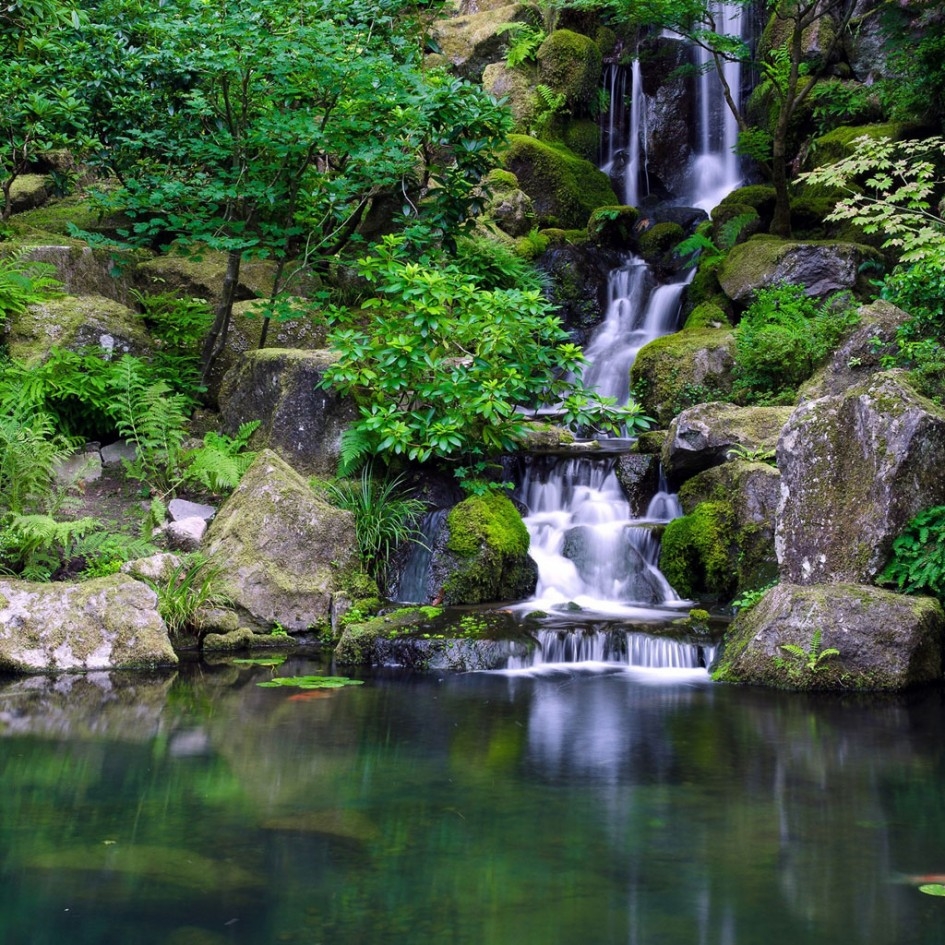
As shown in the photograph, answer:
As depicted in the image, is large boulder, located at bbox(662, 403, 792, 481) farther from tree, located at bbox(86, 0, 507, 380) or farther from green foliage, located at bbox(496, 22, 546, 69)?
green foliage, located at bbox(496, 22, 546, 69)

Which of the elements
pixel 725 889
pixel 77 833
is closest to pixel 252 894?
pixel 77 833

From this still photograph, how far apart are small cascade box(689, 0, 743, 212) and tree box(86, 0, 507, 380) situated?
811 centimetres

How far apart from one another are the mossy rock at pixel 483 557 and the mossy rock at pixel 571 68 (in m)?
13.3

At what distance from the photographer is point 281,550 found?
31.1 ft

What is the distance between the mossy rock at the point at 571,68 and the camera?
67.7 feet

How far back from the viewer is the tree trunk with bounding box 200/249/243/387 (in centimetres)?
1205

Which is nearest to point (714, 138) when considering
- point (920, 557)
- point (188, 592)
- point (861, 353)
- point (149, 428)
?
point (861, 353)

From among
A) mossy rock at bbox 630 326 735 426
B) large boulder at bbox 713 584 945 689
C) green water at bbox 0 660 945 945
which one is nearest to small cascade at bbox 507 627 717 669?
large boulder at bbox 713 584 945 689

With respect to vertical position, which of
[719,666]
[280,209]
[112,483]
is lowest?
[719,666]

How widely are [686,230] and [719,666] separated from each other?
11635 mm

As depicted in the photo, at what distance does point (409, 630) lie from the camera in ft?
28.2

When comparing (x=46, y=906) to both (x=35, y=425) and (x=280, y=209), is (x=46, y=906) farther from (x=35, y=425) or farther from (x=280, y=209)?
(x=280, y=209)

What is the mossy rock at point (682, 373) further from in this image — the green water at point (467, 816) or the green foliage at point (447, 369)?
the green water at point (467, 816)

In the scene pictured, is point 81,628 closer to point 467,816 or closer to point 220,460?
point 220,460
